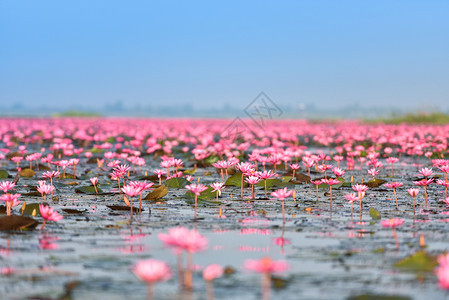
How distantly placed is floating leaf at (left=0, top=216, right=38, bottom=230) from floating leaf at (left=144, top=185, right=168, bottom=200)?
6.29ft

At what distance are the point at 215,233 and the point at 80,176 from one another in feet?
16.2

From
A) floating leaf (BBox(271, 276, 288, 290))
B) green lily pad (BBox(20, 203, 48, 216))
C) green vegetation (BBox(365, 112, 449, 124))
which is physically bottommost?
floating leaf (BBox(271, 276, 288, 290))

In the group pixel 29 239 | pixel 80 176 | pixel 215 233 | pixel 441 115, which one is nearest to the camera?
pixel 29 239

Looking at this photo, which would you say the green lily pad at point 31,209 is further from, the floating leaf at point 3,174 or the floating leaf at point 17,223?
the floating leaf at point 3,174

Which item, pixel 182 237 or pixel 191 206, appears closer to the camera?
pixel 182 237

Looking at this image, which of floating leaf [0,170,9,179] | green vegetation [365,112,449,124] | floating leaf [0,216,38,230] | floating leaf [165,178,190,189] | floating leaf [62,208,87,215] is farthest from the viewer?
green vegetation [365,112,449,124]

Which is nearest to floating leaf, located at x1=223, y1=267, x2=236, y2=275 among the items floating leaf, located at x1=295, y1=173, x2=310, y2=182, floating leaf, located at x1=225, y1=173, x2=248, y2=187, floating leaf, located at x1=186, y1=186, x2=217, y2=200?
floating leaf, located at x1=186, y1=186, x2=217, y2=200

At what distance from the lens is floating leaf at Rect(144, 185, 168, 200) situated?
6352 millimetres

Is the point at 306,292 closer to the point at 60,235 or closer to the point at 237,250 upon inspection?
the point at 237,250

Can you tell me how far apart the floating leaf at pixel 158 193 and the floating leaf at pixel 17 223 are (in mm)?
1917

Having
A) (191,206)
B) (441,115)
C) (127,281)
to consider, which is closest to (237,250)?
(127,281)

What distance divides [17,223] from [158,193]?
2037 millimetres

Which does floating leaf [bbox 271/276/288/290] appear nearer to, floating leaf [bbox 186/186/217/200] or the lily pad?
floating leaf [bbox 186/186/217/200]

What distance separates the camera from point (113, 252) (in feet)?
12.5
